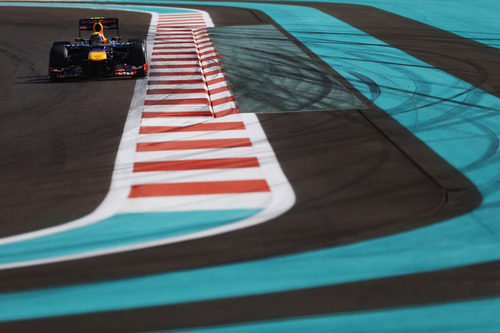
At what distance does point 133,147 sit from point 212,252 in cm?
425

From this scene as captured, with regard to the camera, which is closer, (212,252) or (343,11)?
(212,252)

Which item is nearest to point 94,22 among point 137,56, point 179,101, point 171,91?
point 137,56

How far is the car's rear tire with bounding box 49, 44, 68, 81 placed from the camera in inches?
598

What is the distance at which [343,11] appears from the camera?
30594 mm

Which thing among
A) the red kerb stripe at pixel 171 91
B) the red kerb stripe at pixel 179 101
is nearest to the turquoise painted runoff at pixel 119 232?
the red kerb stripe at pixel 179 101

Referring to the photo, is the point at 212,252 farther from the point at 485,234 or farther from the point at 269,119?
the point at 269,119

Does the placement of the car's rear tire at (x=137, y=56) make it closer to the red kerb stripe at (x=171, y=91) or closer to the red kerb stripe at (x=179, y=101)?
the red kerb stripe at (x=171, y=91)

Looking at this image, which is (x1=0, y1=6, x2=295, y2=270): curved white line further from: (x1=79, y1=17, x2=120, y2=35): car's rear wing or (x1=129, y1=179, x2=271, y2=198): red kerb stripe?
(x1=79, y1=17, x2=120, y2=35): car's rear wing

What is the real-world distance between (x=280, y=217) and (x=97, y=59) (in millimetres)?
Answer: 9362

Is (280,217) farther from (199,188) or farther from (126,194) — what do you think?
(126,194)

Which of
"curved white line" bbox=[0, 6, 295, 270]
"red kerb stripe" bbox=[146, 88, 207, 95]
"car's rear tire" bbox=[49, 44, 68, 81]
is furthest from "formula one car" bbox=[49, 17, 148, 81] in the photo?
"curved white line" bbox=[0, 6, 295, 270]

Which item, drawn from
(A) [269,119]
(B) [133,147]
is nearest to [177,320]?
(B) [133,147]

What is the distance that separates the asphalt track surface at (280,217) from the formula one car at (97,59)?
44cm

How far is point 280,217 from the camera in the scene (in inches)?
298
